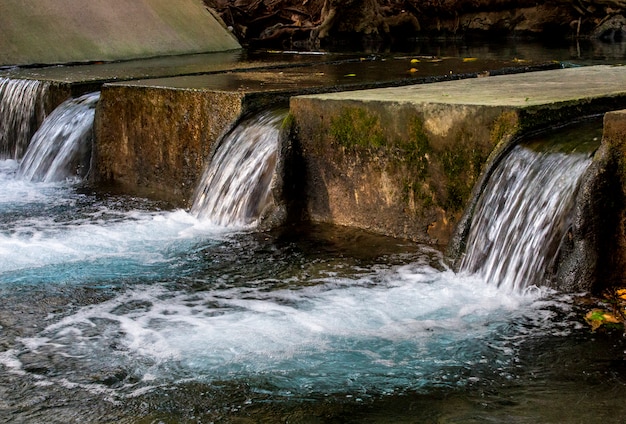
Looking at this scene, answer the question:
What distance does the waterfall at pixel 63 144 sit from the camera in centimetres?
776

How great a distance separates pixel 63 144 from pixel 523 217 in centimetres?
465

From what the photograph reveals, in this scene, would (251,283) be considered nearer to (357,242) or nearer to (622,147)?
(357,242)

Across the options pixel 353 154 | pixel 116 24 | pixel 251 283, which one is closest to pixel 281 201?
pixel 353 154

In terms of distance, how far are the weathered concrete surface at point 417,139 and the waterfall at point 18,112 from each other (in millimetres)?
3501

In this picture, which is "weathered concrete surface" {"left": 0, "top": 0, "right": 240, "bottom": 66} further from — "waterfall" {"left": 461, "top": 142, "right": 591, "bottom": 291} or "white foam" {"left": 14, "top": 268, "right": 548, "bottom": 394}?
"waterfall" {"left": 461, "top": 142, "right": 591, "bottom": 291}

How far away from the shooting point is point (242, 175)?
5.98 meters

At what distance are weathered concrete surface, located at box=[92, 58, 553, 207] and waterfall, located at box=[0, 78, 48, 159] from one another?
1.26 metres

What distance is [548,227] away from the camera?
4.25 meters

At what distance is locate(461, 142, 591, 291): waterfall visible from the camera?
166 inches

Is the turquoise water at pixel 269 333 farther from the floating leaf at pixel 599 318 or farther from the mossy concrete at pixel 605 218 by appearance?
the mossy concrete at pixel 605 218

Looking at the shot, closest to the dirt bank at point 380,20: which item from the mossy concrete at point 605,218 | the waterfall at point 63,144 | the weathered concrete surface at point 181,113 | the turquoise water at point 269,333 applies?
the waterfall at point 63,144

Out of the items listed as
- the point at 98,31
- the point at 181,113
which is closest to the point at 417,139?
the point at 181,113

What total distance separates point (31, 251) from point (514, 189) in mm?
2599

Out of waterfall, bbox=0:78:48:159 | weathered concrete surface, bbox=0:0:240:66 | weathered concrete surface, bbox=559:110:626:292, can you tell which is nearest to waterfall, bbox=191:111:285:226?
weathered concrete surface, bbox=559:110:626:292
